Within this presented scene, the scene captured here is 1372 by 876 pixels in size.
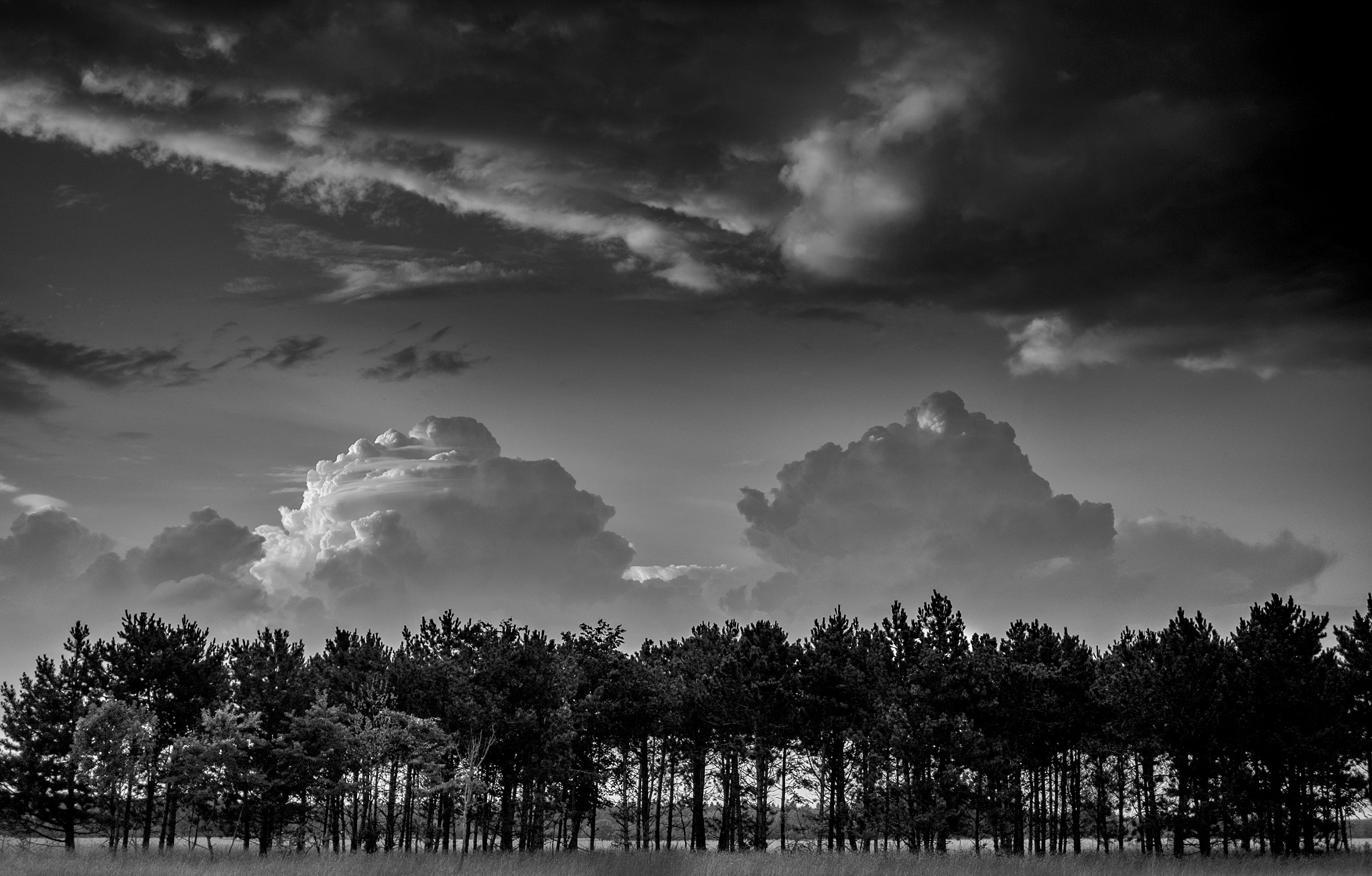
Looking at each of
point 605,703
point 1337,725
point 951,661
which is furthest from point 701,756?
point 1337,725

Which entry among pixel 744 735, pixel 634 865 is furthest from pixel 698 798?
pixel 634 865

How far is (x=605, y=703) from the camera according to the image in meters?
63.1

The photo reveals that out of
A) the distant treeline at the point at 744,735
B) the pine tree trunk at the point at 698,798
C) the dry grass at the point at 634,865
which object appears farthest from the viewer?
the pine tree trunk at the point at 698,798

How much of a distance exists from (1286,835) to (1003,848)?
51.8 ft

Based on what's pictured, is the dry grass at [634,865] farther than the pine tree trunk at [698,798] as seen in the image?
No

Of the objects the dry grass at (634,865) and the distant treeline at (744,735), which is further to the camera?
the distant treeline at (744,735)

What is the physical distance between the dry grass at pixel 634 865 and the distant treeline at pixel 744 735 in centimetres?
540

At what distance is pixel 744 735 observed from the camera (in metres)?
61.0

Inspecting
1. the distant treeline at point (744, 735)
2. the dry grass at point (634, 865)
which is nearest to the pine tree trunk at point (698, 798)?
the distant treeline at point (744, 735)

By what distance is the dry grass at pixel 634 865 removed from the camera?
35.8 meters

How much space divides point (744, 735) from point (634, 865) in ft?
72.1

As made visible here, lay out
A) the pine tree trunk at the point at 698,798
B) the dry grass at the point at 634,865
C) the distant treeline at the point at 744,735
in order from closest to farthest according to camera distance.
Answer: the dry grass at the point at 634,865 < the distant treeline at the point at 744,735 < the pine tree trunk at the point at 698,798

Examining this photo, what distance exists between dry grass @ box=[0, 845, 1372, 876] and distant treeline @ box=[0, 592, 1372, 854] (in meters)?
5.40

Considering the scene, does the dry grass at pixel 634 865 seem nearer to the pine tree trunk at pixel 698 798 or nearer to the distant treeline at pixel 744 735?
the distant treeline at pixel 744 735
